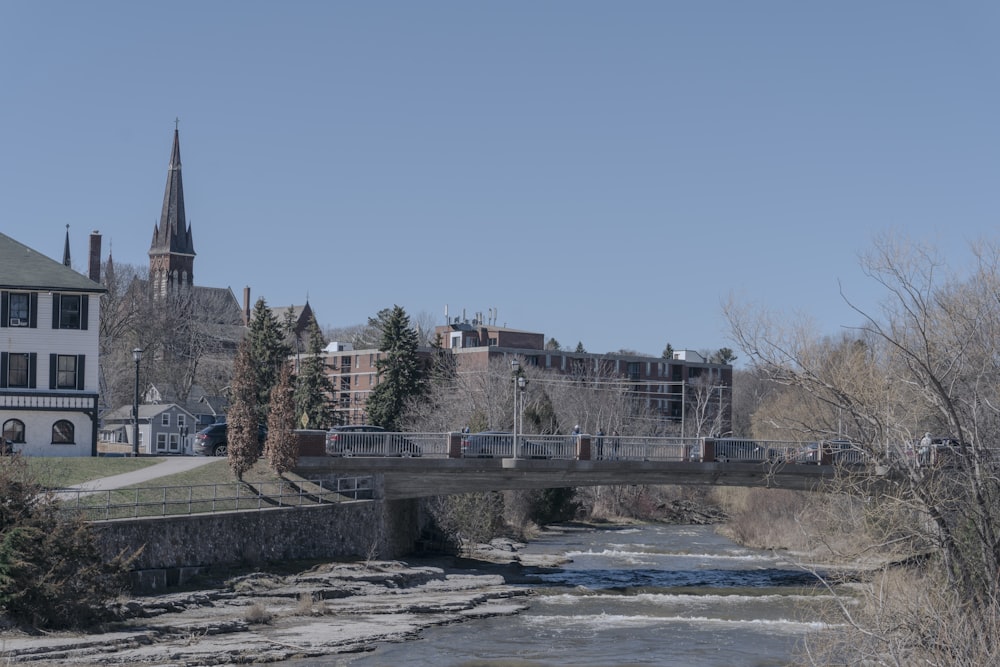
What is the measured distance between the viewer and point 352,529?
166 feet

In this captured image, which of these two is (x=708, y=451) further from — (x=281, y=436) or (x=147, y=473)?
(x=147, y=473)

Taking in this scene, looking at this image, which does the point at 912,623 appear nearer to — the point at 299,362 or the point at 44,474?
the point at 44,474

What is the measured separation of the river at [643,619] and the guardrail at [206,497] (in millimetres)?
9003

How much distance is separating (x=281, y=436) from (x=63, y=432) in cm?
1273

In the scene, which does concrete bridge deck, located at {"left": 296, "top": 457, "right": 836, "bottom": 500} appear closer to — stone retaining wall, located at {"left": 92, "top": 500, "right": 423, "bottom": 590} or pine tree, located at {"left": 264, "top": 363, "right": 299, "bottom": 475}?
pine tree, located at {"left": 264, "top": 363, "right": 299, "bottom": 475}

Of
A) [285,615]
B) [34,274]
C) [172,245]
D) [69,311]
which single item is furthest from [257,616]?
[172,245]

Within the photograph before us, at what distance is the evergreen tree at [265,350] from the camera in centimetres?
9294

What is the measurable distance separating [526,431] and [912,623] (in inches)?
2383

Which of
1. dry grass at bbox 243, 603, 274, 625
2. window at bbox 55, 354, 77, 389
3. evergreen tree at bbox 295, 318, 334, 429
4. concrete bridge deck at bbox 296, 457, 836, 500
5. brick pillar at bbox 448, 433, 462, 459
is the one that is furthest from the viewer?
evergreen tree at bbox 295, 318, 334, 429

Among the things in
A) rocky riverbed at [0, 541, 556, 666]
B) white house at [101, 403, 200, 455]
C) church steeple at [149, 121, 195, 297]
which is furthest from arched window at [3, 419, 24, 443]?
church steeple at [149, 121, 195, 297]

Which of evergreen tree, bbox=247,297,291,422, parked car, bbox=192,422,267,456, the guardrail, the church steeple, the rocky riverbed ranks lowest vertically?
the rocky riverbed

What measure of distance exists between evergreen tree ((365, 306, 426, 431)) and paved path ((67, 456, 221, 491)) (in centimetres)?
3661

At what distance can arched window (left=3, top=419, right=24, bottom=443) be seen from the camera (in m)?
56.1

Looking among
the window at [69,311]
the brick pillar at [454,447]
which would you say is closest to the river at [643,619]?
the brick pillar at [454,447]
